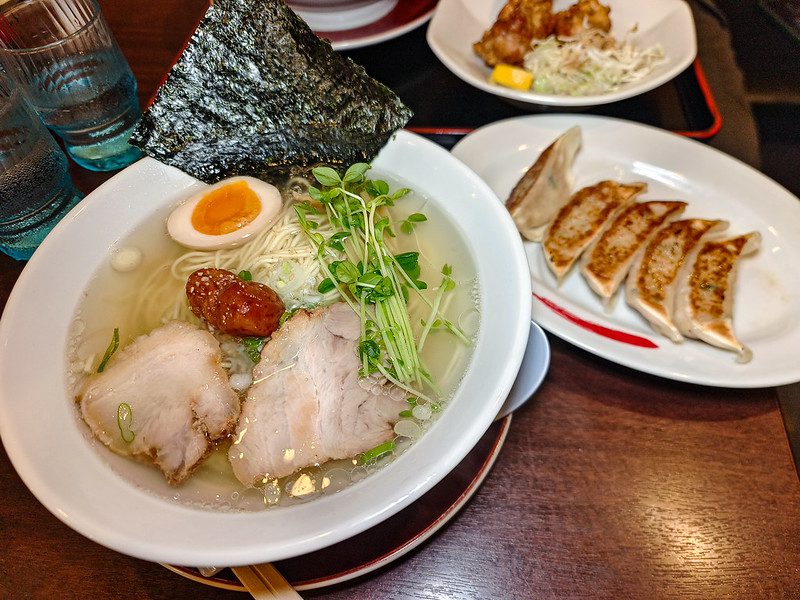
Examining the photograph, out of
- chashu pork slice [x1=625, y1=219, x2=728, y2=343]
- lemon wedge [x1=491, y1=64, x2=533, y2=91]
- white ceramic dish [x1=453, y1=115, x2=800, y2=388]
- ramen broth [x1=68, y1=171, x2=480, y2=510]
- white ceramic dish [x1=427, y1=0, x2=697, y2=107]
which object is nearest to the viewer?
ramen broth [x1=68, y1=171, x2=480, y2=510]

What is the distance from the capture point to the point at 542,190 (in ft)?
6.10

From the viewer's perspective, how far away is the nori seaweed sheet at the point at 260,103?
152 centimetres

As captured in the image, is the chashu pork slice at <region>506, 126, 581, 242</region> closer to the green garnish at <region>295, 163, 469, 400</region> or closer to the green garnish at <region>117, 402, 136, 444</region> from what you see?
the green garnish at <region>295, 163, 469, 400</region>

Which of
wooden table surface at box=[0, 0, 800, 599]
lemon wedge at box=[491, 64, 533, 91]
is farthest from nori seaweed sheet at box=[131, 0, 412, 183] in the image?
wooden table surface at box=[0, 0, 800, 599]

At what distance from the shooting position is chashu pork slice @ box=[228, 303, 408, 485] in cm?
117

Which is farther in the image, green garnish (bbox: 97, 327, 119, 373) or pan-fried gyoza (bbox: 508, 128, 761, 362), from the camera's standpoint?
pan-fried gyoza (bbox: 508, 128, 761, 362)

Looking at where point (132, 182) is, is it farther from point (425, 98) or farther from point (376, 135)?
point (425, 98)

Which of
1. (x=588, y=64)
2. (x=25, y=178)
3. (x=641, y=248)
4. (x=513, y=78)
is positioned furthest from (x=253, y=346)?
(x=588, y=64)

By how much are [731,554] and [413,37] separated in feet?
7.67

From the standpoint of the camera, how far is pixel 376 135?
1563mm

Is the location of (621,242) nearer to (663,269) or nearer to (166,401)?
(663,269)

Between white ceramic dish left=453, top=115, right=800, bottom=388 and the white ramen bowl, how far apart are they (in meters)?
0.35

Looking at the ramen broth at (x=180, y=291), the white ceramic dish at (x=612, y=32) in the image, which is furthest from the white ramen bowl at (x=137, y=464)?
the white ceramic dish at (x=612, y=32)

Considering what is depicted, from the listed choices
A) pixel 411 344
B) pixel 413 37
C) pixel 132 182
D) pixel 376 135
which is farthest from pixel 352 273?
pixel 413 37
